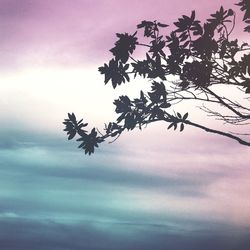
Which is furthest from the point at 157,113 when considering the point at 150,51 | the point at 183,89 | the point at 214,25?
the point at 214,25

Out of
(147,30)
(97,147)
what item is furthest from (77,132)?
(147,30)

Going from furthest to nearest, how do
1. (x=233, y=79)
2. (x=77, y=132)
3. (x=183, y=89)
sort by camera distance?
(x=77, y=132)
(x=183, y=89)
(x=233, y=79)

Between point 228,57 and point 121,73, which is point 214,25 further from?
point 121,73

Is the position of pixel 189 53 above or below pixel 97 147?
above

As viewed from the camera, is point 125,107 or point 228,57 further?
point 125,107

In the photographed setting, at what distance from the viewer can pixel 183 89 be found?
292 inches

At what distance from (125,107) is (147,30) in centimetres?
131

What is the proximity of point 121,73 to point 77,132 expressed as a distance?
50.0 inches

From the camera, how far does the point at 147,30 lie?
777 cm

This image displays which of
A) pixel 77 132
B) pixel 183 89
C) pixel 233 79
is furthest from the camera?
pixel 77 132

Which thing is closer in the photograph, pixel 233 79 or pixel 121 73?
pixel 233 79

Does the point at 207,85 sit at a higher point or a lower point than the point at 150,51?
lower

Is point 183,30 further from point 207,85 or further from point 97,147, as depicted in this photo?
point 97,147

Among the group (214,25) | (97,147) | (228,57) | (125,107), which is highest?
(214,25)
